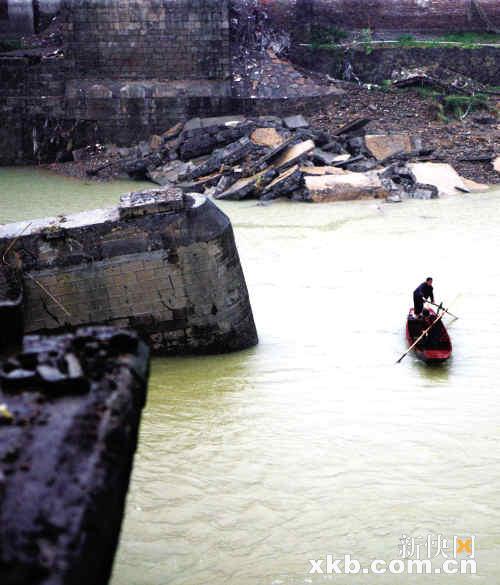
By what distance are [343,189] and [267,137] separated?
3207mm

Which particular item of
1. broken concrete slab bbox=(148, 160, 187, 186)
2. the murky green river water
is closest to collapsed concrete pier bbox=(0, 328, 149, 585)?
the murky green river water

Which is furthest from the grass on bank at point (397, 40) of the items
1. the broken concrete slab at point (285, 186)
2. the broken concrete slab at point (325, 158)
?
the broken concrete slab at point (285, 186)

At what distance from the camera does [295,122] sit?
73.3ft

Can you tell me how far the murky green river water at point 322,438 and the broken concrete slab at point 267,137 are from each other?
715cm

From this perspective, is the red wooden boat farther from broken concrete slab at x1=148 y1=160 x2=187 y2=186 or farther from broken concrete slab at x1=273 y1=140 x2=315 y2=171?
broken concrete slab at x1=148 y1=160 x2=187 y2=186

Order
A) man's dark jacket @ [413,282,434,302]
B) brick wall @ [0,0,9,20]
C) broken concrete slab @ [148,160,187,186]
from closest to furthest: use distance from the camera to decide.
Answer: man's dark jacket @ [413,282,434,302], broken concrete slab @ [148,160,187,186], brick wall @ [0,0,9,20]

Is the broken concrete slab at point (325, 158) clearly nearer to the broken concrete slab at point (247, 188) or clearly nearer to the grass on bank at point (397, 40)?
the broken concrete slab at point (247, 188)

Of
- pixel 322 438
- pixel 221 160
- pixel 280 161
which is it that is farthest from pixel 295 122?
pixel 322 438

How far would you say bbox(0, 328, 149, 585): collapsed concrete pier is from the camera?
243cm

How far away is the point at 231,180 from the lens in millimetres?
20125

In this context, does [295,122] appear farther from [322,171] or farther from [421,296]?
[421,296]

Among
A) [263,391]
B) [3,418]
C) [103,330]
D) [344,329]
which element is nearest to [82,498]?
[3,418]

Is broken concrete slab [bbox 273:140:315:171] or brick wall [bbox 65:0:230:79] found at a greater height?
brick wall [bbox 65:0:230:79]

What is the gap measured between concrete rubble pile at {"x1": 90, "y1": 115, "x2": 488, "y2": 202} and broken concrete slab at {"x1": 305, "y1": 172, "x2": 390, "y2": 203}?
2 centimetres
